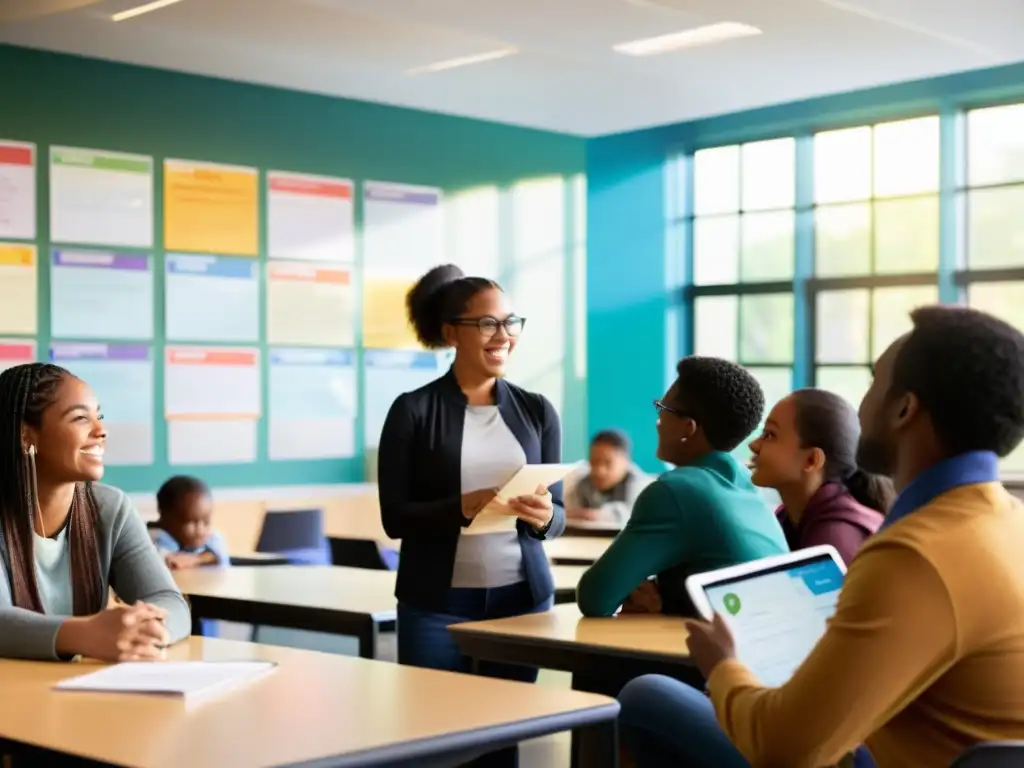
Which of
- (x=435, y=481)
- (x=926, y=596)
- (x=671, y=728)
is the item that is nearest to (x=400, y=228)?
(x=435, y=481)

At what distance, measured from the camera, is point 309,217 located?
28.7ft

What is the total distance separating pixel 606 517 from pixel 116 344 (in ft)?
9.33

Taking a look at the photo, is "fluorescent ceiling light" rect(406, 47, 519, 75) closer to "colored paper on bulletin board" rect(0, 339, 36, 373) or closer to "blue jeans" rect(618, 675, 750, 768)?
"colored paper on bulletin board" rect(0, 339, 36, 373)

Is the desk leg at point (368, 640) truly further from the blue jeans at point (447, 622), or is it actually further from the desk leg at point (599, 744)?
the desk leg at point (599, 744)

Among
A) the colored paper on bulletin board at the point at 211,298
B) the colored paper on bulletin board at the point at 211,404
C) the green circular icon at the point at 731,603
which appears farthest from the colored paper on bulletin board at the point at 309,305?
the green circular icon at the point at 731,603

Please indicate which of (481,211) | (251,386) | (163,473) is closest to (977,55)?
(481,211)

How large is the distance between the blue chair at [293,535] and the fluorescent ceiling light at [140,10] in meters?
2.48

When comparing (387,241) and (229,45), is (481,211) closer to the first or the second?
(387,241)

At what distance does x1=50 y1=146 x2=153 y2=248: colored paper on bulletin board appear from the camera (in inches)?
303

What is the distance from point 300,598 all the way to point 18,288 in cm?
400

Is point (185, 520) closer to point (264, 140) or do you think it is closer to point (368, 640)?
point (368, 640)

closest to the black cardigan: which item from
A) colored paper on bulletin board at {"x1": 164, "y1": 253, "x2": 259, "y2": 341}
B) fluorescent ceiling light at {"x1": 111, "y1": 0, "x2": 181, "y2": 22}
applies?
fluorescent ceiling light at {"x1": 111, "y1": 0, "x2": 181, "y2": 22}

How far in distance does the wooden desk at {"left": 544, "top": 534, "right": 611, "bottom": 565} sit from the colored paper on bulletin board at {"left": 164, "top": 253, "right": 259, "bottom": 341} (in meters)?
2.85

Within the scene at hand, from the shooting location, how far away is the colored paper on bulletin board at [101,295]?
7715mm
